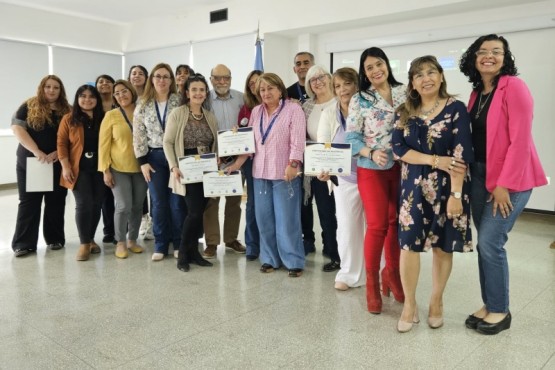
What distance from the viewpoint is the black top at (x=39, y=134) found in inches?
154

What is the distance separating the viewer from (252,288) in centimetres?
321

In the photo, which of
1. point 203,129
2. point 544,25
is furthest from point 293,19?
point 203,129

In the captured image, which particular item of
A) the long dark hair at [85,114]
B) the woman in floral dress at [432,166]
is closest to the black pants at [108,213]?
the long dark hair at [85,114]

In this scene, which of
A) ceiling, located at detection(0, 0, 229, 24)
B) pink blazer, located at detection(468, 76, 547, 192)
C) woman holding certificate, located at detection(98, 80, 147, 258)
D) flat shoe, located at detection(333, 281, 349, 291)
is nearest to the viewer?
pink blazer, located at detection(468, 76, 547, 192)

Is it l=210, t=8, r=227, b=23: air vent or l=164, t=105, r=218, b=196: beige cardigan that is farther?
l=210, t=8, r=227, b=23: air vent

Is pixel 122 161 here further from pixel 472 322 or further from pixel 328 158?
pixel 472 322

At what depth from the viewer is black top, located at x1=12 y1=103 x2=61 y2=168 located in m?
3.92

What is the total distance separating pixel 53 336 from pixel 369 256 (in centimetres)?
178

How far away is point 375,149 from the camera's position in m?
2.63

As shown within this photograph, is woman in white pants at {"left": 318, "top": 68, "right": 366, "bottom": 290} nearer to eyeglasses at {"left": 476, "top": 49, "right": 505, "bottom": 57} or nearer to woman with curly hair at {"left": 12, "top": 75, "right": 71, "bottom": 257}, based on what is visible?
eyeglasses at {"left": 476, "top": 49, "right": 505, "bottom": 57}

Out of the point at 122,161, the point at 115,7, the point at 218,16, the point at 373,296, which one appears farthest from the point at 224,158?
the point at 115,7

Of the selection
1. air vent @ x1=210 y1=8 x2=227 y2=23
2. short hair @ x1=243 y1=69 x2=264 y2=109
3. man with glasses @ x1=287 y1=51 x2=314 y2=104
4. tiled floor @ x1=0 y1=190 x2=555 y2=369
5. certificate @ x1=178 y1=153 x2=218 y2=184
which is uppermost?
air vent @ x1=210 y1=8 x2=227 y2=23

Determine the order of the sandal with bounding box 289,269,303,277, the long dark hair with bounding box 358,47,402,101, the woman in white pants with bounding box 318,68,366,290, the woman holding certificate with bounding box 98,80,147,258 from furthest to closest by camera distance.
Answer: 1. the woman holding certificate with bounding box 98,80,147,258
2. the sandal with bounding box 289,269,303,277
3. the woman in white pants with bounding box 318,68,366,290
4. the long dark hair with bounding box 358,47,402,101

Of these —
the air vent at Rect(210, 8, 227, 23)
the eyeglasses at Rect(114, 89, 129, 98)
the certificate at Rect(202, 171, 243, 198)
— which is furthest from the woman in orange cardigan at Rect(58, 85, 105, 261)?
the air vent at Rect(210, 8, 227, 23)
